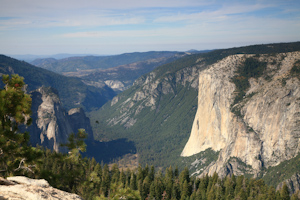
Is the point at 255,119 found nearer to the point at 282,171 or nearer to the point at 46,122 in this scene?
the point at 282,171

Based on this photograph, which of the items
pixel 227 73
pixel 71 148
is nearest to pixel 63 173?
pixel 71 148

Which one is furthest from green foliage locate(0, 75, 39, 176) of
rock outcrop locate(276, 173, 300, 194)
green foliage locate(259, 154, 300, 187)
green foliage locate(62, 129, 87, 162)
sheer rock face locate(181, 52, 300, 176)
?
sheer rock face locate(181, 52, 300, 176)

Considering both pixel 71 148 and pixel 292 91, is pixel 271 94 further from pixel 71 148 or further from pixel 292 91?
pixel 71 148

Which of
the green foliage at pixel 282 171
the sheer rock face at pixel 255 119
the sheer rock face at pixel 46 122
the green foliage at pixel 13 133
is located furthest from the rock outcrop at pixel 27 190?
the sheer rock face at pixel 46 122

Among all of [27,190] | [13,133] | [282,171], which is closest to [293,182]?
[282,171]

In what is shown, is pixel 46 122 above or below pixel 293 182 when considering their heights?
above

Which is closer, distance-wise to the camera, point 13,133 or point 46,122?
point 13,133
